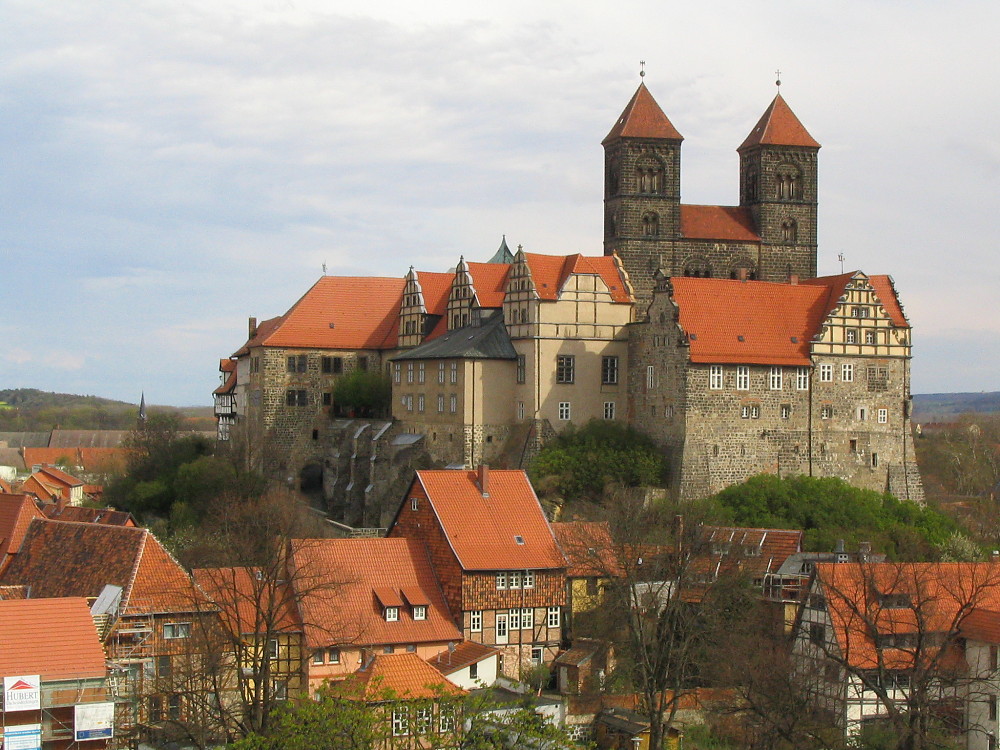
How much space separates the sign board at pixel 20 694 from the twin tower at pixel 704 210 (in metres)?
38.9

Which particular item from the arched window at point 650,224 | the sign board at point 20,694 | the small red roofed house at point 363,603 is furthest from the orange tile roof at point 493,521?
the arched window at point 650,224

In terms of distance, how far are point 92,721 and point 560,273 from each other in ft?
107

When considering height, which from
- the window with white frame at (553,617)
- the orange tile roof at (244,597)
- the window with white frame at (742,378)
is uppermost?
the window with white frame at (742,378)

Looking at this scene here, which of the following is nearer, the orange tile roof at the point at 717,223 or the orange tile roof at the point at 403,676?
the orange tile roof at the point at 403,676

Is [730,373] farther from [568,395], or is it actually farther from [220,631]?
[220,631]

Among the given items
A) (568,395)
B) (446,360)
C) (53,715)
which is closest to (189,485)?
(446,360)

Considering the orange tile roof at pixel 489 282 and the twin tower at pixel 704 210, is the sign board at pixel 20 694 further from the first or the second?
the twin tower at pixel 704 210

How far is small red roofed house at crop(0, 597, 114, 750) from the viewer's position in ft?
121

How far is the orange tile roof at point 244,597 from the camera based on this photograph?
136 feet

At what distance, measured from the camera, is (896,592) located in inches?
1777

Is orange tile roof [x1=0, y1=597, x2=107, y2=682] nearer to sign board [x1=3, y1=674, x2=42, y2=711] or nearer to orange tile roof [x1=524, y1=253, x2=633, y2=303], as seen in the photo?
sign board [x1=3, y1=674, x2=42, y2=711]

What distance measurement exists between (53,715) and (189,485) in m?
33.0

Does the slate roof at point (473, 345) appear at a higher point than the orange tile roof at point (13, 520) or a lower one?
higher

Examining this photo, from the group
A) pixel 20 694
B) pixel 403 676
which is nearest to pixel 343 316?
pixel 403 676
